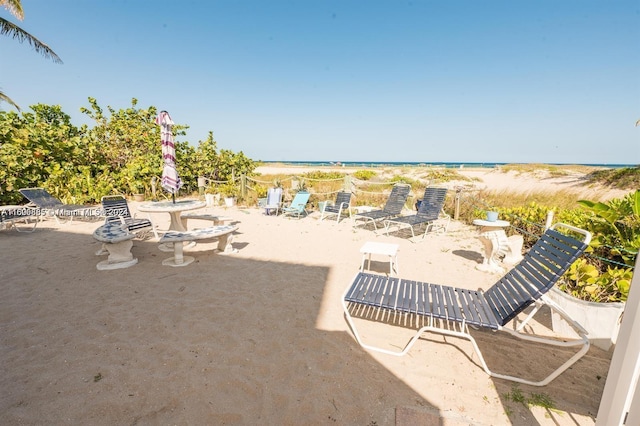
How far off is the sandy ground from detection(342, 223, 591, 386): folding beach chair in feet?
0.75

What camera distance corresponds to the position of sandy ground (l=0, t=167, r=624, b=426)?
209 cm

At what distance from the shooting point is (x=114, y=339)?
9.44 ft

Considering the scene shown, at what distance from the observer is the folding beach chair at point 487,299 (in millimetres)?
2459

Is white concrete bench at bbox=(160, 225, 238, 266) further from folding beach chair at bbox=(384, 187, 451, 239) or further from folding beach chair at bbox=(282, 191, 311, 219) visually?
folding beach chair at bbox=(384, 187, 451, 239)

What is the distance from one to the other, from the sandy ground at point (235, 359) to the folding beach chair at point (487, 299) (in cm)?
23

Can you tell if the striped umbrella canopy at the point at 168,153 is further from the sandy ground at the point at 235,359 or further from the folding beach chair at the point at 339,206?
the folding beach chair at the point at 339,206

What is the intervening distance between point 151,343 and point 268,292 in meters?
1.51

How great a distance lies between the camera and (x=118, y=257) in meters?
4.86

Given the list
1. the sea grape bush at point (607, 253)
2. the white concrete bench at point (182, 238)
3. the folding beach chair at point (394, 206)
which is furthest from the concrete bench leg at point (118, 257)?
the sea grape bush at point (607, 253)

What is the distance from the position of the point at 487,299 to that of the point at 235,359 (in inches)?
105

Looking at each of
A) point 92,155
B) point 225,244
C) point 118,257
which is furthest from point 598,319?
point 92,155

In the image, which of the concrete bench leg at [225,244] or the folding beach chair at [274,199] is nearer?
the concrete bench leg at [225,244]

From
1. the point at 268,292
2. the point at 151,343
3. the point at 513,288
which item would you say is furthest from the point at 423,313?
the point at 151,343

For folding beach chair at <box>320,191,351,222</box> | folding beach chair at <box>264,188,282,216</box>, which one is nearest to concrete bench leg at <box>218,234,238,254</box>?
folding beach chair at <box>320,191,351,222</box>
